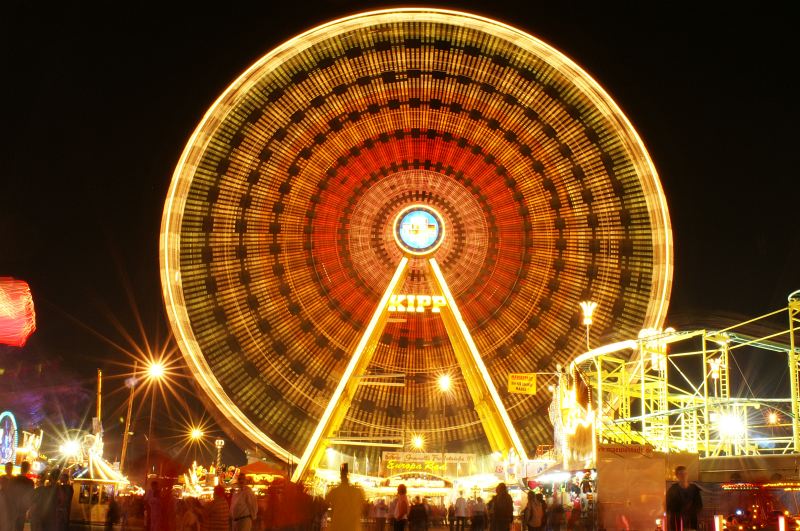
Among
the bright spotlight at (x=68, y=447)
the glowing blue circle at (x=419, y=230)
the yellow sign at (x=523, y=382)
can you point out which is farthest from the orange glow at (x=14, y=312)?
the bright spotlight at (x=68, y=447)

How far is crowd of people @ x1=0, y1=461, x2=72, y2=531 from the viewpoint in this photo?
403 inches

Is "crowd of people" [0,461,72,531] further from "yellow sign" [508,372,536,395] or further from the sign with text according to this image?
the sign with text

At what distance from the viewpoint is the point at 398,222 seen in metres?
27.1

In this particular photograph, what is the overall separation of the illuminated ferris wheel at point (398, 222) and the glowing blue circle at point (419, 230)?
0.05m

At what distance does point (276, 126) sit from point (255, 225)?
2.72 metres

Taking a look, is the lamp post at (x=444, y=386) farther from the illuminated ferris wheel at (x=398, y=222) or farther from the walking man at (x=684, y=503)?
the walking man at (x=684, y=503)

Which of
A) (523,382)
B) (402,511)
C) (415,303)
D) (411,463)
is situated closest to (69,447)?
(411,463)

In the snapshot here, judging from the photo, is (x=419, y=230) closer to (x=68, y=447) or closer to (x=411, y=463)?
(x=411, y=463)

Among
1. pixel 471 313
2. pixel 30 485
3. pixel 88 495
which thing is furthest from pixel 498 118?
pixel 30 485

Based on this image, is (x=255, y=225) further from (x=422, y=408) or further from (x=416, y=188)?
(x=422, y=408)

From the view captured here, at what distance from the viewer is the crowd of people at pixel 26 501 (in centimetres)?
1024

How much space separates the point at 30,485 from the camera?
34.6 feet

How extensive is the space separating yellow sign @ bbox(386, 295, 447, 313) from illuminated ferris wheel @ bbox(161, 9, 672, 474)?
6 cm

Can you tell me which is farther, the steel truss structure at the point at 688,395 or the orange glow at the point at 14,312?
the orange glow at the point at 14,312
